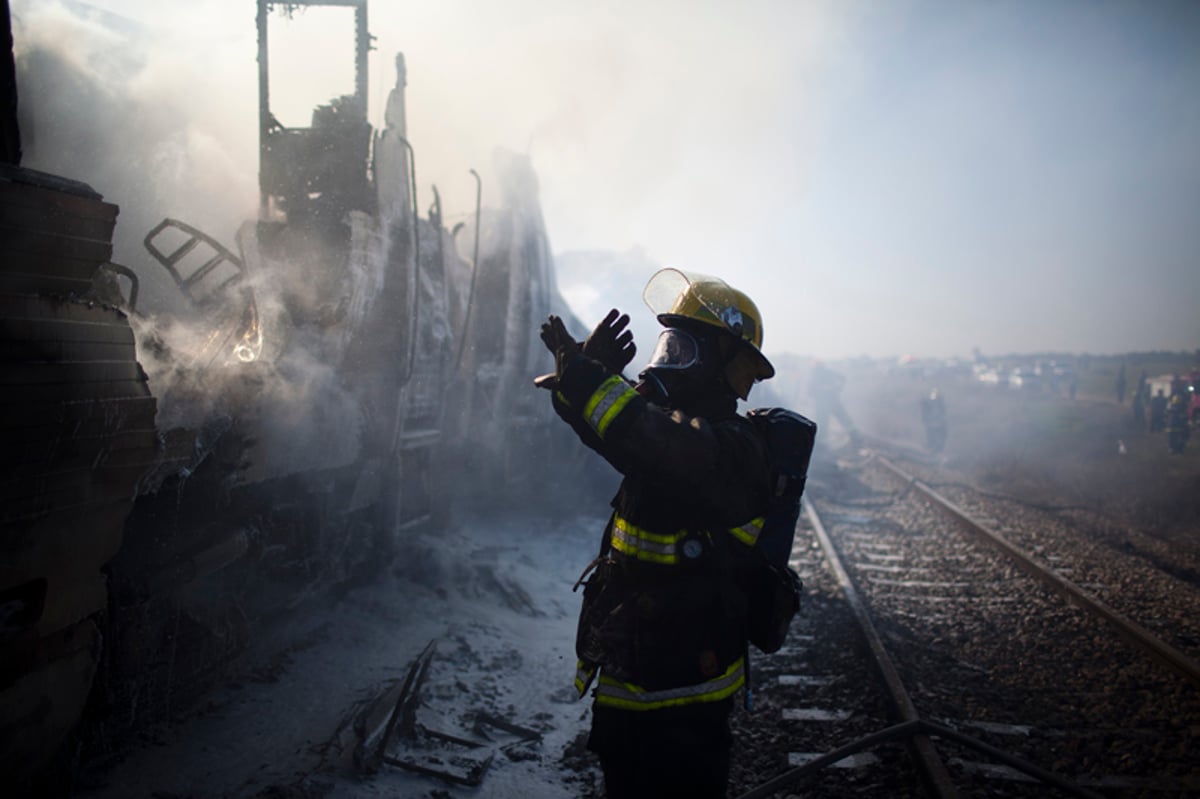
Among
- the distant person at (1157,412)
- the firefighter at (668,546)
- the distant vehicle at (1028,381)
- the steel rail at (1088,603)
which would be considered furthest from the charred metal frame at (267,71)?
the distant vehicle at (1028,381)

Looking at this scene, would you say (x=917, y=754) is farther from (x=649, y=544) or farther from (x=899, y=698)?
(x=649, y=544)

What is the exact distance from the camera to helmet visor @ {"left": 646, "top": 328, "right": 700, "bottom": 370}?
244cm

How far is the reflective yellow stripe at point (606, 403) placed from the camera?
2062 millimetres

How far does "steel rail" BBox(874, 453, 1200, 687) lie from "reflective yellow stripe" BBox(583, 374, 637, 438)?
520 cm

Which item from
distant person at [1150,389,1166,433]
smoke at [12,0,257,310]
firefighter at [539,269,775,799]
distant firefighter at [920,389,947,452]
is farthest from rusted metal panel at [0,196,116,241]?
distant person at [1150,389,1166,433]

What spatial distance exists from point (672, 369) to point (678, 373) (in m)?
0.03

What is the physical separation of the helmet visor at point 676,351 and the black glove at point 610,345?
14cm

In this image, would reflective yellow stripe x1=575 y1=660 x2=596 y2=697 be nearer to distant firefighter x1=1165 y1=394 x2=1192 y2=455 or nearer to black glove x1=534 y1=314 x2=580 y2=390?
black glove x1=534 y1=314 x2=580 y2=390

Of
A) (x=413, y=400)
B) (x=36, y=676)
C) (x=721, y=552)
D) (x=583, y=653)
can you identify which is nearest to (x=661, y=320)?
(x=721, y=552)

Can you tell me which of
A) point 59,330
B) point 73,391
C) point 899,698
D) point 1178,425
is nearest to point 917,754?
point 899,698

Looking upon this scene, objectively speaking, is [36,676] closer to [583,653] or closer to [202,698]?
[202,698]

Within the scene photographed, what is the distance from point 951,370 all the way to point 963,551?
5632 centimetres

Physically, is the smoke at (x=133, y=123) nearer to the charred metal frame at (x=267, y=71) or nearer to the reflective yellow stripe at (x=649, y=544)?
the charred metal frame at (x=267, y=71)

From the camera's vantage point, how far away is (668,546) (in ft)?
7.54
